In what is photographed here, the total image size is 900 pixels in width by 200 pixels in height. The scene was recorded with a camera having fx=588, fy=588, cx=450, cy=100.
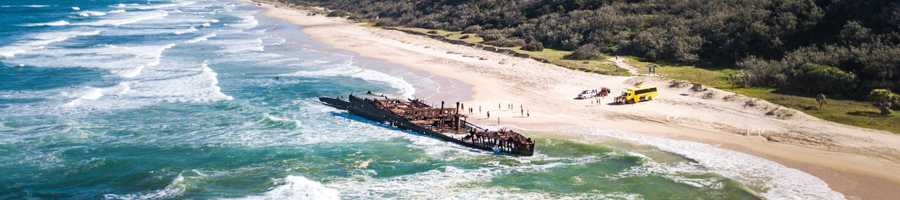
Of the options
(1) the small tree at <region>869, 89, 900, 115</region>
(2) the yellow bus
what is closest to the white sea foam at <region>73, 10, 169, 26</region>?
(2) the yellow bus

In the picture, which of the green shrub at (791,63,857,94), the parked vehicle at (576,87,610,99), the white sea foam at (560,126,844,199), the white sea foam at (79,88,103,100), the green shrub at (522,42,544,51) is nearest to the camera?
the white sea foam at (560,126,844,199)

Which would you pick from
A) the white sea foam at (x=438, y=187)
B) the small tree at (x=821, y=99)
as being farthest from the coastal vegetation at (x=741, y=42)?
the white sea foam at (x=438, y=187)

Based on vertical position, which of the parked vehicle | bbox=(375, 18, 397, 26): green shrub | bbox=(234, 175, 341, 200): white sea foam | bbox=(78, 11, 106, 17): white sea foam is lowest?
bbox=(234, 175, 341, 200): white sea foam

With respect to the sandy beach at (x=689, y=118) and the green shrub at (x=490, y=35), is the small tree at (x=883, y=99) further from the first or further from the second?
the green shrub at (x=490, y=35)

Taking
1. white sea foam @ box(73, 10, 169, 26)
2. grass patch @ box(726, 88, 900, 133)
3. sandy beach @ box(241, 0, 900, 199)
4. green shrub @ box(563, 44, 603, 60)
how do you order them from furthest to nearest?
white sea foam @ box(73, 10, 169, 26), green shrub @ box(563, 44, 603, 60), grass patch @ box(726, 88, 900, 133), sandy beach @ box(241, 0, 900, 199)

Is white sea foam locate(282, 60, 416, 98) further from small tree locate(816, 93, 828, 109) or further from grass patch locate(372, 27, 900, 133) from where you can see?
small tree locate(816, 93, 828, 109)

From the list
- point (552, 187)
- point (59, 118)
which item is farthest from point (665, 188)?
point (59, 118)

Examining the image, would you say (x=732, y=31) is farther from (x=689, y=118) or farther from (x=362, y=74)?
(x=362, y=74)
